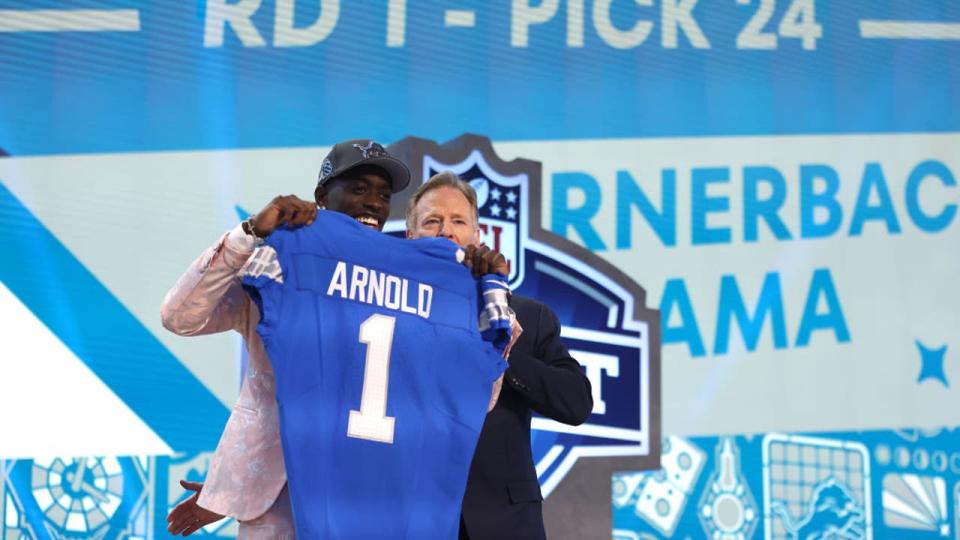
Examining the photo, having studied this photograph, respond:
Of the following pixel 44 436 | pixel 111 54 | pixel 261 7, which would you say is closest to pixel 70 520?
pixel 44 436

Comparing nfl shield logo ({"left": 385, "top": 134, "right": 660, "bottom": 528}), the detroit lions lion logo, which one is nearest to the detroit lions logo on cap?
nfl shield logo ({"left": 385, "top": 134, "right": 660, "bottom": 528})

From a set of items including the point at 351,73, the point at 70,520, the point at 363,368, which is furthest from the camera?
the point at 351,73

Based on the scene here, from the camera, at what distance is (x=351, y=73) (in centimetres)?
364

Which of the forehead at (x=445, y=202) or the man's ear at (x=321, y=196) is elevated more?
the forehead at (x=445, y=202)

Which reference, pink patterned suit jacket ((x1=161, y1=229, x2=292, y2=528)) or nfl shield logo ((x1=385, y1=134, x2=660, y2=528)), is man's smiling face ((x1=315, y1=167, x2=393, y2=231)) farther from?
nfl shield logo ((x1=385, y1=134, x2=660, y2=528))

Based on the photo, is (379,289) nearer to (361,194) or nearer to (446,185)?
(361,194)

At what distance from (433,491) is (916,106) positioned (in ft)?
9.91

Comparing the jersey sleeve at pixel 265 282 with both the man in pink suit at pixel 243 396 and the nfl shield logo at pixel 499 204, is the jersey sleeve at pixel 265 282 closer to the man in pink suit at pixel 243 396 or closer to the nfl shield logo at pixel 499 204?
the man in pink suit at pixel 243 396

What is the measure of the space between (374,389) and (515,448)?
42 centimetres

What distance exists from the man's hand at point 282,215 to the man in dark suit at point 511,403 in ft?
1.12

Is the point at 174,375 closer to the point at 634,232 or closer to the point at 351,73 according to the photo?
the point at 351,73

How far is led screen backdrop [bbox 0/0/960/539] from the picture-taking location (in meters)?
3.45

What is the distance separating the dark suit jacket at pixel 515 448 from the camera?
1.67 metres

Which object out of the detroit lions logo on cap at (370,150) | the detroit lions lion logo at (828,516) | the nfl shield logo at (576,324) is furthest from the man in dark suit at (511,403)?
the detroit lions lion logo at (828,516)
